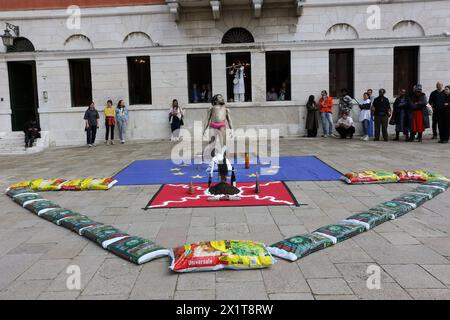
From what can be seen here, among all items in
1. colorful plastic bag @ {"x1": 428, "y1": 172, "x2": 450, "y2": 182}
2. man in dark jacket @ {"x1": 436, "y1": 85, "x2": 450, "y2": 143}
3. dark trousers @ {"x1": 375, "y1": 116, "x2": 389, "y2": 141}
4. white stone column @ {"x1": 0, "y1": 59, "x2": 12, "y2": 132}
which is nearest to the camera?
colorful plastic bag @ {"x1": 428, "y1": 172, "x2": 450, "y2": 182}

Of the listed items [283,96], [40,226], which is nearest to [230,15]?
[283,96]

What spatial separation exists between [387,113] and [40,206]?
518 inches

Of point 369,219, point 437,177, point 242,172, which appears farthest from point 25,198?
point 437,177

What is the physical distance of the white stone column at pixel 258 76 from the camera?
62.1 ft

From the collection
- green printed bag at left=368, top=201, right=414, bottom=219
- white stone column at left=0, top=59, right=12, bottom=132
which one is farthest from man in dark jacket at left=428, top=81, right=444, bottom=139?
white stone column at left=0, top=59, right=12, bottom=132

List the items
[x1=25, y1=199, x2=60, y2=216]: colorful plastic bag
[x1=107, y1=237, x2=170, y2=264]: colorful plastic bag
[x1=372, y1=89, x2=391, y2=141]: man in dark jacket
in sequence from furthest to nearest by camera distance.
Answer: [x1=372, y1=89, x2=391, y2=141]: man in dark jacket < [x1=25, y1=199, x2=60, y2=216]: colorful plastic bag < [x1=107, y1=237, x2=170, y2=264]: colorful plastic bag

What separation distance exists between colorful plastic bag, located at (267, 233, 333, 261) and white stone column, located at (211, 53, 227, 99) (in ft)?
47.3

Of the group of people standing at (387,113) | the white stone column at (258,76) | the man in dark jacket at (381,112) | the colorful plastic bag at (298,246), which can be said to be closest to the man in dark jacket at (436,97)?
the group of people standing at (387,113)

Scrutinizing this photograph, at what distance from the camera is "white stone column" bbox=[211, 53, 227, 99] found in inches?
746

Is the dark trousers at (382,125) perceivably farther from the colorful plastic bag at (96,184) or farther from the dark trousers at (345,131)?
the colorful plastic bag at (96,184)

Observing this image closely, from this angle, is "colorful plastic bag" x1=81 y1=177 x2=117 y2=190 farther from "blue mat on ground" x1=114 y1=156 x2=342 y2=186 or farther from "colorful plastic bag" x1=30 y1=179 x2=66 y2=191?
"colorful plastic bag" x1=30 y1=179 x2=66 y2=191

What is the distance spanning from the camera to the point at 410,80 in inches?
751
